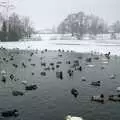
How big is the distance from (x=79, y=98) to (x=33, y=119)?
6.40 metres

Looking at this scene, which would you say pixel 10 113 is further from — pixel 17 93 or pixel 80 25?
pixel 80 25

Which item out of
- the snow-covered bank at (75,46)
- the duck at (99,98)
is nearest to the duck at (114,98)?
the duck at (99,98)

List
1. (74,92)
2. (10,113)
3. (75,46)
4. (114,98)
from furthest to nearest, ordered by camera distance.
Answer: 1. (75,46)
2. (74,92)
3. (114,98)
4. (10,113)

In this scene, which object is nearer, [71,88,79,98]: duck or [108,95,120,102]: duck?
[108,95,120,102]: duck

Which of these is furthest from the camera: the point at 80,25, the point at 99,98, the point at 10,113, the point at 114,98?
the point at 80,25

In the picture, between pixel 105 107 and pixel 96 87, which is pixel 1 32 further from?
pixel 105 107

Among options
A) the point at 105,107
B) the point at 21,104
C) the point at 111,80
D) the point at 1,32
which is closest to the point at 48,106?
the point at 21,104

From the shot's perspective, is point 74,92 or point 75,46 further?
point 75,46

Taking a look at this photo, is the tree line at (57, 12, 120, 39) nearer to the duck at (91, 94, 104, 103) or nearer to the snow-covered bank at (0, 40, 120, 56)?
the snow-covered bank at (0, 40, 120, 56)

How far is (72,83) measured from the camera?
33344mm

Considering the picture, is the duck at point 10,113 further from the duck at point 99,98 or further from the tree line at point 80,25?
the tree line at point 80,25

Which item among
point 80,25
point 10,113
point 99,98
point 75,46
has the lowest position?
point 10,113

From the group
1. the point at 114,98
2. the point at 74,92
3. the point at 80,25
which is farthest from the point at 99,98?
the point at 80,25

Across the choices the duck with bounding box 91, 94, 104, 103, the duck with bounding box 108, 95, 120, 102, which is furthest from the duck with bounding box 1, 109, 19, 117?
the duck with bounding box 108, 95, 120, 102
